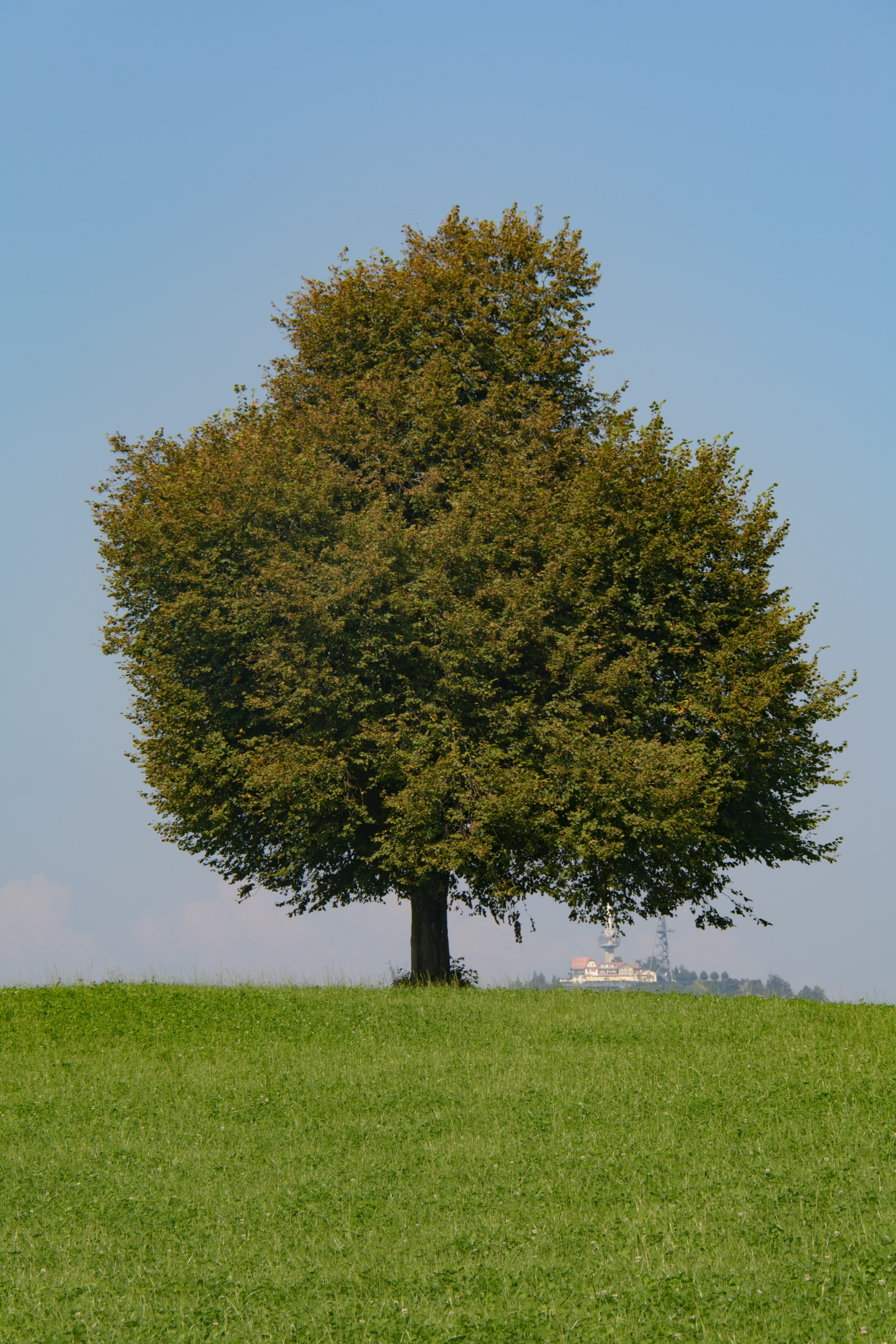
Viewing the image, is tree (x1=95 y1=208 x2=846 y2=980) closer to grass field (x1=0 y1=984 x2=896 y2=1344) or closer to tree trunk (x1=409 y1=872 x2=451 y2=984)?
tree trunk (x1=409 y1=872 x2=451 y2=984)

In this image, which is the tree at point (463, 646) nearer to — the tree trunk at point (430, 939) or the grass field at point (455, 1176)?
the tree trunk at point (430, 939)

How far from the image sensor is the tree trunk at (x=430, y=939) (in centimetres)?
2789

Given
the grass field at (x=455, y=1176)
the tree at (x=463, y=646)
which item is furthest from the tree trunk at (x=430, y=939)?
the grass field at (x=455, y=1176)

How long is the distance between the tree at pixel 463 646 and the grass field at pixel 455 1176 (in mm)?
4745

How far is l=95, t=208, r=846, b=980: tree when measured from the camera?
966 inches

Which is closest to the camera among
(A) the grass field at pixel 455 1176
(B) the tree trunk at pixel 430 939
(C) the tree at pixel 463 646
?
(A) the grass field at pixel 455 1176

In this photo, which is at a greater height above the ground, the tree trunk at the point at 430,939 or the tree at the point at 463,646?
the tree at the point at 463,646

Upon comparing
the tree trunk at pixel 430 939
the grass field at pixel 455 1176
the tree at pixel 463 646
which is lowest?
the grass field at pixel 455 1176

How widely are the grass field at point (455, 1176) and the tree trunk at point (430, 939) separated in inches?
212

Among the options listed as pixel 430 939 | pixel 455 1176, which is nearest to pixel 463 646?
pixel 430 939

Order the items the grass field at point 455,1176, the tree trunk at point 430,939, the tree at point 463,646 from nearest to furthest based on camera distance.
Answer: the grass field at point 455,1176
the tree at point 463,646
the tree trunk at point 430,939

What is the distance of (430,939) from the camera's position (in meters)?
28.2

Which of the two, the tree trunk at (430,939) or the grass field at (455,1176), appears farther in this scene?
the tree trunk at (430,939)

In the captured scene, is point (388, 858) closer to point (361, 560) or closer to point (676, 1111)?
point (361, 560)
